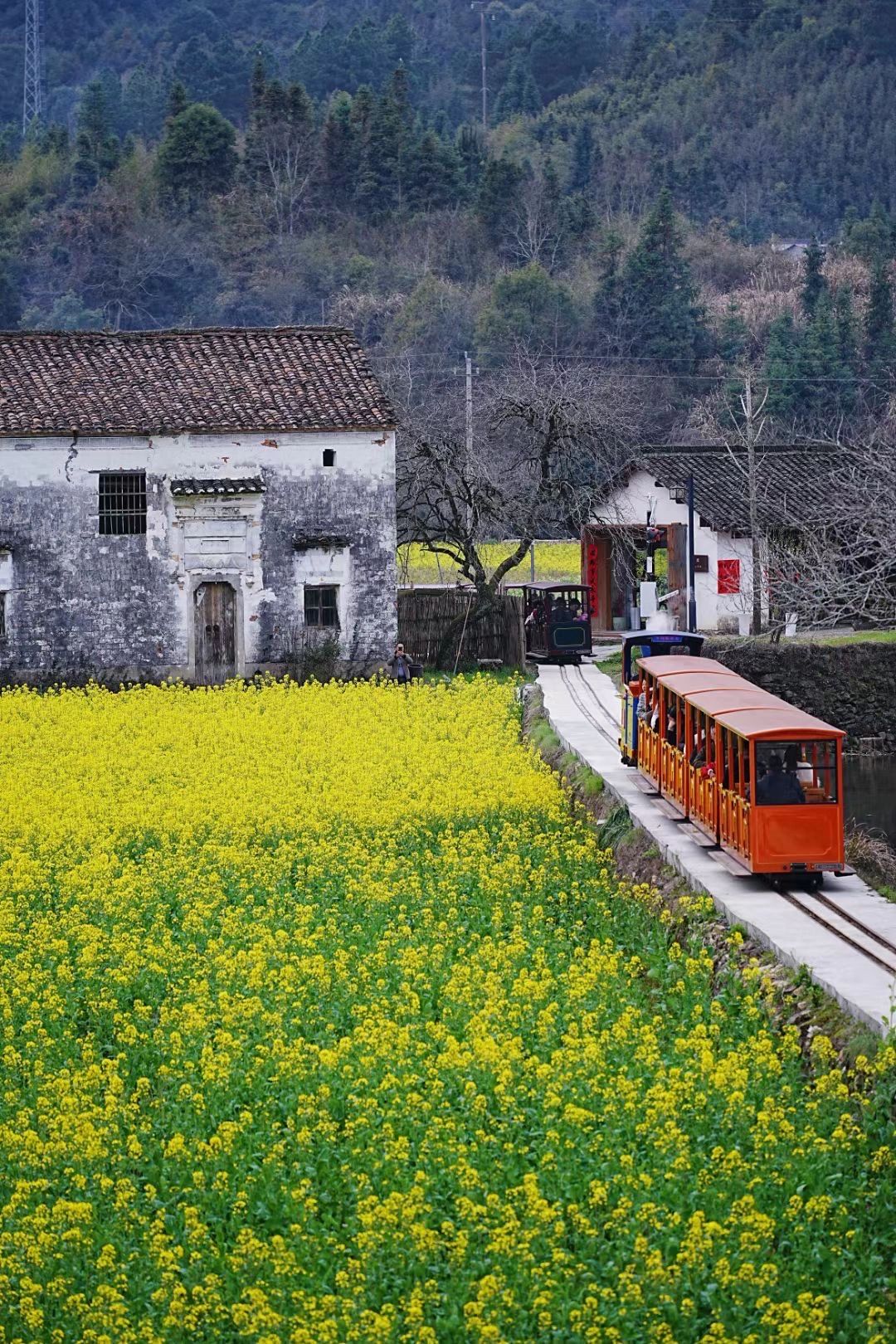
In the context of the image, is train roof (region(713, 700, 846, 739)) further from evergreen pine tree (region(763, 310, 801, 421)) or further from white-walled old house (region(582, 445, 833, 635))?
evergreen pine tree (region(763, 310, 801, 421))

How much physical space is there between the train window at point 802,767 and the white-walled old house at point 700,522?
76.0 feet

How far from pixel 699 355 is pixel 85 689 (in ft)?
156

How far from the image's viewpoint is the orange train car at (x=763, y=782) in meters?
18.8

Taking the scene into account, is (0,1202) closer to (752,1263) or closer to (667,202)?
(752,1263)

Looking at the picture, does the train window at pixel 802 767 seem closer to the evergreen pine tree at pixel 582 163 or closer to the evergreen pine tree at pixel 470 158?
the evergreen pine tree at pixel 470 158

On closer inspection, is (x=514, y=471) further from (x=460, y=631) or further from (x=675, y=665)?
(x=675, y=665)

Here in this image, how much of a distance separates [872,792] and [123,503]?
16.0m

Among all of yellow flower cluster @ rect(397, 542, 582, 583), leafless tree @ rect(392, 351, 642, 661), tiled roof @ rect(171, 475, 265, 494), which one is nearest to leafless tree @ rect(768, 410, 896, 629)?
leafless tree @ rect(392, 351, 642, 661)

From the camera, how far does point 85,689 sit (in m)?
38.7

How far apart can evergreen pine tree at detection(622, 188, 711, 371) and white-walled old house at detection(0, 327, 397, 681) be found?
138ft

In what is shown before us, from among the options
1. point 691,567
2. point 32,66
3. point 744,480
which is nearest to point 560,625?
point 691,567

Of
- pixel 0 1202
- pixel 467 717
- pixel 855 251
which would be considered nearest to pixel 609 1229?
pixel 0 1202

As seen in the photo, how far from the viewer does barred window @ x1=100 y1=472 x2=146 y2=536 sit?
130 ft

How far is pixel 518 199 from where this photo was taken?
98250 millimetres
